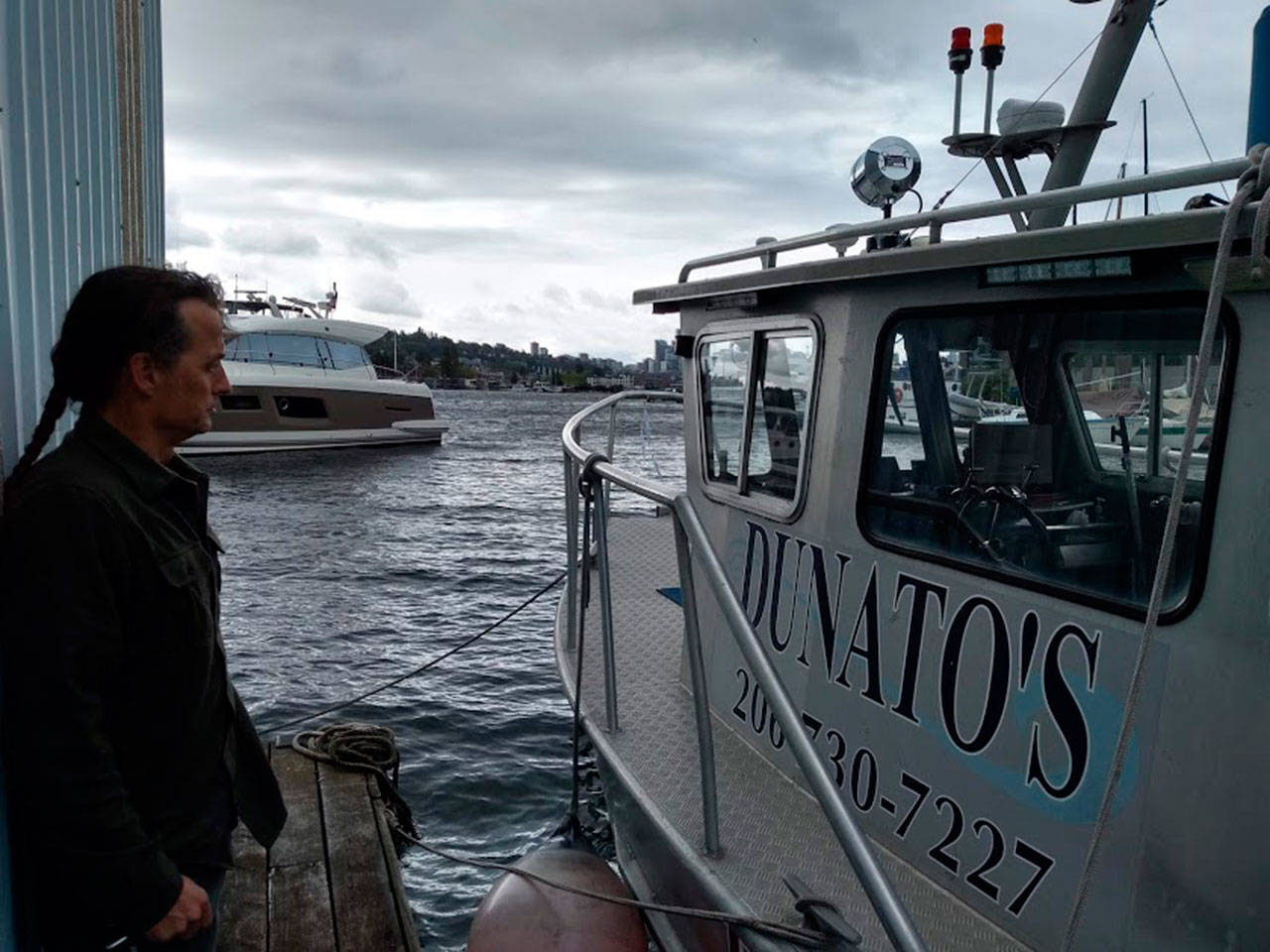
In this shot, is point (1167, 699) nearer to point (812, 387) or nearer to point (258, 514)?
point (812, 387)

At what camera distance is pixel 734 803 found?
3.54m

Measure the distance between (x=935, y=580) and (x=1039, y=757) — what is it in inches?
22.5

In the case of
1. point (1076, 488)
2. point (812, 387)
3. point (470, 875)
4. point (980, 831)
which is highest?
point (812, 387)

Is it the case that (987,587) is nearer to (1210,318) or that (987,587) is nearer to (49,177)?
(1210,318)

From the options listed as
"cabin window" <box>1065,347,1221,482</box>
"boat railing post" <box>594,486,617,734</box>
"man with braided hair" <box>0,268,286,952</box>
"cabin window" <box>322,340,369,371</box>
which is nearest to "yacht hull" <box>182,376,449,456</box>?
"cabin window" <box>322,340,369,371</box>

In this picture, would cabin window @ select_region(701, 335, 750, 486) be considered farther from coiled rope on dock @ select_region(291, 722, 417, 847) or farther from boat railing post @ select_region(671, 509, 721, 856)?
coiled rope on dock @ select_region(291, 722, 417, 847)

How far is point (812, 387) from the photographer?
3617 mm

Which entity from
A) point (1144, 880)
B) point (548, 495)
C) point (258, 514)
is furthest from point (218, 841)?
point (548, 495)

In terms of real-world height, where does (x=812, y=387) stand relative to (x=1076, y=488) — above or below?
above

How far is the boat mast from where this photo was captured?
11.2 feet

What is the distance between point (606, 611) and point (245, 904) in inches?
68.5

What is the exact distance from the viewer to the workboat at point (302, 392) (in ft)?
90.8

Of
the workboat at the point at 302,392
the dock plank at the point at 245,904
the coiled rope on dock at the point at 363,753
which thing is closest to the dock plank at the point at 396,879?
the coiled rope on dock at the point at 363,753

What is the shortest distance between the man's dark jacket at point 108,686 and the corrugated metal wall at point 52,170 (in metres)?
0.57
